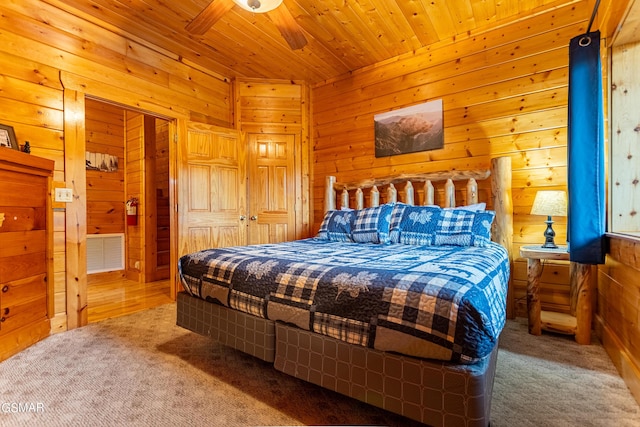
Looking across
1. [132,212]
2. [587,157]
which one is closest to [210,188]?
[132,212]

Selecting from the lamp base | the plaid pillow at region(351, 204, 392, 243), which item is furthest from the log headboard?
the plaid pillow at region(351, 204, 392, 243)

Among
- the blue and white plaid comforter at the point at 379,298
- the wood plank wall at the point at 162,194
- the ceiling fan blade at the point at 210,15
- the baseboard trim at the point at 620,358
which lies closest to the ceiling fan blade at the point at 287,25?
the ceiling fan blade at the point at 210,15

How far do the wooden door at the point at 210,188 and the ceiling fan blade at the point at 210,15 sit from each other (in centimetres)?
A: 137

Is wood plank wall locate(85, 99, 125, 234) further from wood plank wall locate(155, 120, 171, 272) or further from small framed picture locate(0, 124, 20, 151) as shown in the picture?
small framed picture locate(0, 124, 20, 151)

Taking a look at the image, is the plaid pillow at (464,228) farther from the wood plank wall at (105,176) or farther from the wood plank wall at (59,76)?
the wood plank wall at (105,176)

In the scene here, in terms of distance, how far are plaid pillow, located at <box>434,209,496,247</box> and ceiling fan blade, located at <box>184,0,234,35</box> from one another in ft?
7.24

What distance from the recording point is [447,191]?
2.93m

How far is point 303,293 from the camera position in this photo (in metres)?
1.43

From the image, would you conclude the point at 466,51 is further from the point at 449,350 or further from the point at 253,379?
the point at 253,379

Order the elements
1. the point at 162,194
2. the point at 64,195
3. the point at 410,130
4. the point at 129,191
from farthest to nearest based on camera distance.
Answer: the point at 162,194, the point at 129,191, the point at 410,130, the point at 64,195

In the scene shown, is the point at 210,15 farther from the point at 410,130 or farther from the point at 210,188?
the point at 410,130

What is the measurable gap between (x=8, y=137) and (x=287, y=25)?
7.09 feet

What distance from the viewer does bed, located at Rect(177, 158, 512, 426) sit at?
40.7 inches

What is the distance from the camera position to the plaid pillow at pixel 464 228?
2.32 m
